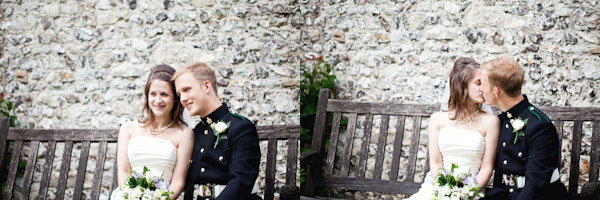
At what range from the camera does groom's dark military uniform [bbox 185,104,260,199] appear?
298 cm

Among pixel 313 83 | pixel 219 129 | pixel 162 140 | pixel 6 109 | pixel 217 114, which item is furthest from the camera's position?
pixel 6 109

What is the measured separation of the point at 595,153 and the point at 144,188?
9.11 ft

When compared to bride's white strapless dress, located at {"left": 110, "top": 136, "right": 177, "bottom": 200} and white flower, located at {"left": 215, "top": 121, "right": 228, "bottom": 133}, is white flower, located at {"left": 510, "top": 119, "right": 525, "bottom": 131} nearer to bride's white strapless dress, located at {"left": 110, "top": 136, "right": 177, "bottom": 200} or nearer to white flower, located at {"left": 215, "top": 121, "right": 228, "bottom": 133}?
white flower, located at {"left": 215, "top": 121, "right": 228, "bottom": 133}

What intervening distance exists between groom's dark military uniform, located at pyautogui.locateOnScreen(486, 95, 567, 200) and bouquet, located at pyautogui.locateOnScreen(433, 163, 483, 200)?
8.1 inches

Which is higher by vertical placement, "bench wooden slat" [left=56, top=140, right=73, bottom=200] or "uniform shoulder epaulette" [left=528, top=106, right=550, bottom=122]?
"uniform shoulder epaulette" [left=528, top=106, right=550, bottom=122]

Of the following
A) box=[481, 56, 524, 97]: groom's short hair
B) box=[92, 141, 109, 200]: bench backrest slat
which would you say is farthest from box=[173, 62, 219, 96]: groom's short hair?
box=[481, 56, 524, 97]: groom's short hair

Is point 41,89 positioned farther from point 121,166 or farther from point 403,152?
point 403,152

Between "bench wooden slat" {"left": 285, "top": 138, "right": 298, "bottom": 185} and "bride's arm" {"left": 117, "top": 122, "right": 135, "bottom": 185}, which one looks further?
"bench wooden slat" {"left": 285, "top": 138, "right": 298, "bottom": 185}

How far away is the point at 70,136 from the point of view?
13.5ft

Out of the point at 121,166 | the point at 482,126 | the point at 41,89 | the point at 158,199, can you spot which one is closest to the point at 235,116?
the point at 158,199

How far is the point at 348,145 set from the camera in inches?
167

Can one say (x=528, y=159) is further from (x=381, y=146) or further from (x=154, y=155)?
(x=154, y=155)

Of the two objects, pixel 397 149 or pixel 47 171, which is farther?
pixel 47 171

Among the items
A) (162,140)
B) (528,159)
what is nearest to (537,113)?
(528,159)
